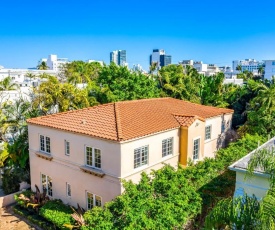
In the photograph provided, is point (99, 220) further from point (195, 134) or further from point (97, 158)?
point (195, 134)

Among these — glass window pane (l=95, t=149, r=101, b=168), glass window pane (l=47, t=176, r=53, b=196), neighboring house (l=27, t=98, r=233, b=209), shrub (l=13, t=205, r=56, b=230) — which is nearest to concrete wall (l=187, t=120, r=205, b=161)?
neighboring house (l=27, t=98, r=233, b=209)

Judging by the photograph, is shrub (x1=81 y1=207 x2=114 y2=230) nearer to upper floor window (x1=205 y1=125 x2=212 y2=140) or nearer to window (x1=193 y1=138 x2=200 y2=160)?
window (x1=193 y1=138 x2=200 y2=160)

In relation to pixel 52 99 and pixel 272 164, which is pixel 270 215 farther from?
pixel 52 99

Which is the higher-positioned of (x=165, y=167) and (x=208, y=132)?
(x=208, y=132)

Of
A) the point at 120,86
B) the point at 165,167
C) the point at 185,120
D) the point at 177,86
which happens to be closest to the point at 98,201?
the point at 165,167

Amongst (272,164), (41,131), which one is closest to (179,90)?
(41,131)

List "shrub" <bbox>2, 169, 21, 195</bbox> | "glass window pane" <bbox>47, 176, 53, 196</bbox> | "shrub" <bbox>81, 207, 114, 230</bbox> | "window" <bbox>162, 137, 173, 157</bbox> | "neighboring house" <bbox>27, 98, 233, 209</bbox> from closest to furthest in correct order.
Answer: "shrub" <bbox>81, 207, 114, 230</bbox> → "neighboring house" <bbox>27, 98, 233, 209</bbox> → "window" <bbox>162, 137, 173, 157</bbox> → "glass window pane" <bbox>47, 176, 53, 196</bbox> → "shrub" <bbox>2, 169, 21, 195</bbox>
